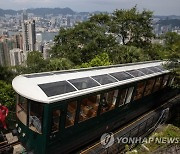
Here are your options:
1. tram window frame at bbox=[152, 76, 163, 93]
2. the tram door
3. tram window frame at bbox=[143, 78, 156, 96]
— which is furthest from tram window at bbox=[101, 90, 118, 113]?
tram window frame at bbox=[152, 76, 163, 93]

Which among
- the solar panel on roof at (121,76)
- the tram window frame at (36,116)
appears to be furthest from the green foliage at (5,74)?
the solar panel on roof at (121,76)

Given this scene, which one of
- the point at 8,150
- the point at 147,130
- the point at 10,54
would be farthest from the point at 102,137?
the point at 10,54

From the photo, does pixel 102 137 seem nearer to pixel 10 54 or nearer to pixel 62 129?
pixel 62 129

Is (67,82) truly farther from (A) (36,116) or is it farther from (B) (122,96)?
(B) (122,96)

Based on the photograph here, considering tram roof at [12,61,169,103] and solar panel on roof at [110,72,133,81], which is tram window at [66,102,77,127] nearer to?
tram roof at [12,61,169,103]

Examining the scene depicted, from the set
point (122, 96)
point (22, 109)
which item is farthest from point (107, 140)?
point (22, 109)

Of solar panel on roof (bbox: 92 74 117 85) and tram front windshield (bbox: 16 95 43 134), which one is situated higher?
solar panel on roof (bbox: 92 74 117 85)

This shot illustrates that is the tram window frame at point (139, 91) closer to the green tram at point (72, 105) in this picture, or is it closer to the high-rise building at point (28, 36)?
the green tram at point (72, 105)
